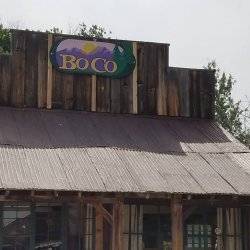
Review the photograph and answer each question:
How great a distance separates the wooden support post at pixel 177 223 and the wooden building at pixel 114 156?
0.03 m

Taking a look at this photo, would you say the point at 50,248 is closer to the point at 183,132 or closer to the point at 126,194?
the point at 126,194

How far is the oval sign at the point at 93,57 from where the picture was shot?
64.5 feet

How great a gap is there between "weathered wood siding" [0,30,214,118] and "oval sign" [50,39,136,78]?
22 cm

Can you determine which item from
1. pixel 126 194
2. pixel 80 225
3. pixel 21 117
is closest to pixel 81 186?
pixel 126 194

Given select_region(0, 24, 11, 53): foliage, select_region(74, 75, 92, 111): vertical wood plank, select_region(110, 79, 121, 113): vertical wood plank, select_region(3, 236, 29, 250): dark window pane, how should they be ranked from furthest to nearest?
select_region(0, 24, 11, 53): foliage < select_region(110, 79, 121, 113): vertical wood plank < select_region(74, 75, 92, 111): vertical wood plank < select_region(3, 236, 29, 250): dark window pane

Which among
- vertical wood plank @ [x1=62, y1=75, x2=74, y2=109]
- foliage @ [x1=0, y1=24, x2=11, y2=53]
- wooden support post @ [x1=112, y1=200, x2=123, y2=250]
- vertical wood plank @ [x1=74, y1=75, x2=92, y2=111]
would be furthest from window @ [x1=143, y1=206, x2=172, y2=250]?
foliage @ [x1=0, y1=24, x2=11, y2=53]

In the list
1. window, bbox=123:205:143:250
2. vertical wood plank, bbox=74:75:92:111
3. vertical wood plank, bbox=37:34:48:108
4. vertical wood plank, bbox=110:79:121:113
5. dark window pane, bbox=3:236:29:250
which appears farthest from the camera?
vertical wood plank, bbox=110:79:121:113

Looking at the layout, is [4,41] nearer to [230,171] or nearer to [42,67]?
[42,67]

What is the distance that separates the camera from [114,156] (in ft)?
52.7

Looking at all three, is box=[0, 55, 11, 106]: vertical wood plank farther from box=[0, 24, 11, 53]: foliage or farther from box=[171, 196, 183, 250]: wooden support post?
box=[0, 24, 11, 53]: foliage

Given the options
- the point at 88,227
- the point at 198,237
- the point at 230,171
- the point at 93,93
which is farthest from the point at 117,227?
the point at 93,93

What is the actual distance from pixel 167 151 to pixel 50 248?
175 inches

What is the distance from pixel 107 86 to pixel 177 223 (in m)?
6.85

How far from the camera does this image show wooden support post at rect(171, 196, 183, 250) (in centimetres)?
1483
